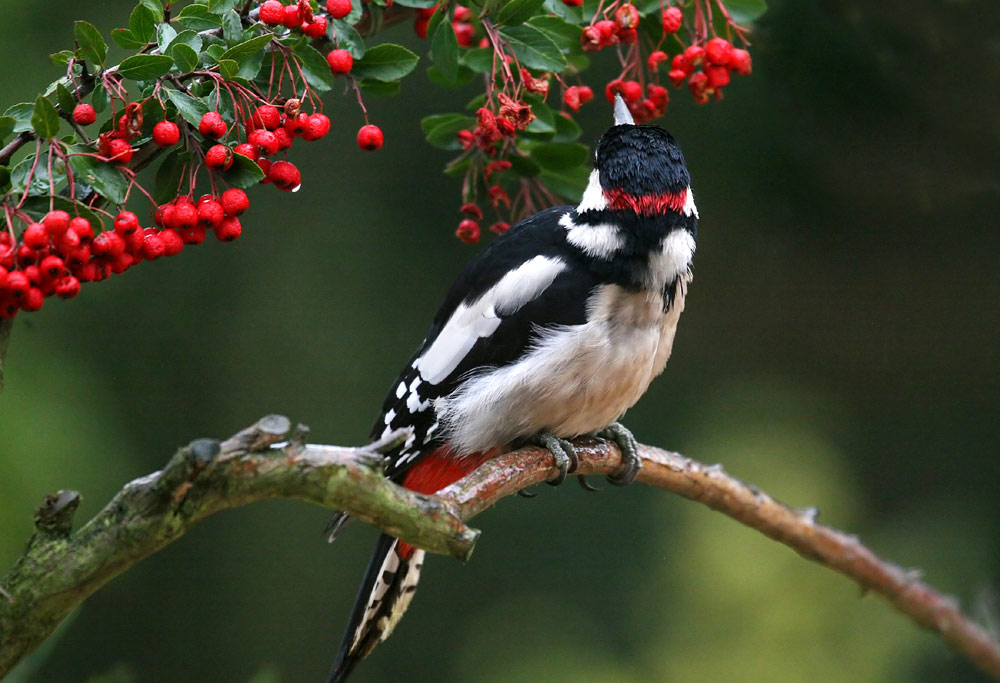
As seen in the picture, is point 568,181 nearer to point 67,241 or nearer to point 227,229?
point 227,229

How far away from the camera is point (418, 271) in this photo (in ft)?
7.34

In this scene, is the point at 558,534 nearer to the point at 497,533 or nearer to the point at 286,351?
the point at 497,533

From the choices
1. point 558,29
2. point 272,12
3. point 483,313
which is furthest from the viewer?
point 483,313

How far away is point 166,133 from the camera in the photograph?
0.81m

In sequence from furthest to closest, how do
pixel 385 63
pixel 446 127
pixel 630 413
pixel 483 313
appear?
pixel 630 413, pixel 483 313, pixel 446 127, pixel 385 63

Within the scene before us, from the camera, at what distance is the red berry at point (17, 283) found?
0.75 m

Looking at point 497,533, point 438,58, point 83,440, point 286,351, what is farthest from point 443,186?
point 438,58

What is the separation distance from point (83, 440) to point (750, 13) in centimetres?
149

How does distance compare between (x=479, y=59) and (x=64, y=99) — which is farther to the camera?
(x=479, y=59)

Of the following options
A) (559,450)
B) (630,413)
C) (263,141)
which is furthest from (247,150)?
(630,413)

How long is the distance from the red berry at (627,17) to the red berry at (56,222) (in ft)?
1.80

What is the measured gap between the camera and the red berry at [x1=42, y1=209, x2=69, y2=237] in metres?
0.75

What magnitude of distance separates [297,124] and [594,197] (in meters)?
0.42

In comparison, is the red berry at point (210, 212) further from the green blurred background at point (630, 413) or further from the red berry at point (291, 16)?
the green blurred background at point (630, 413)
